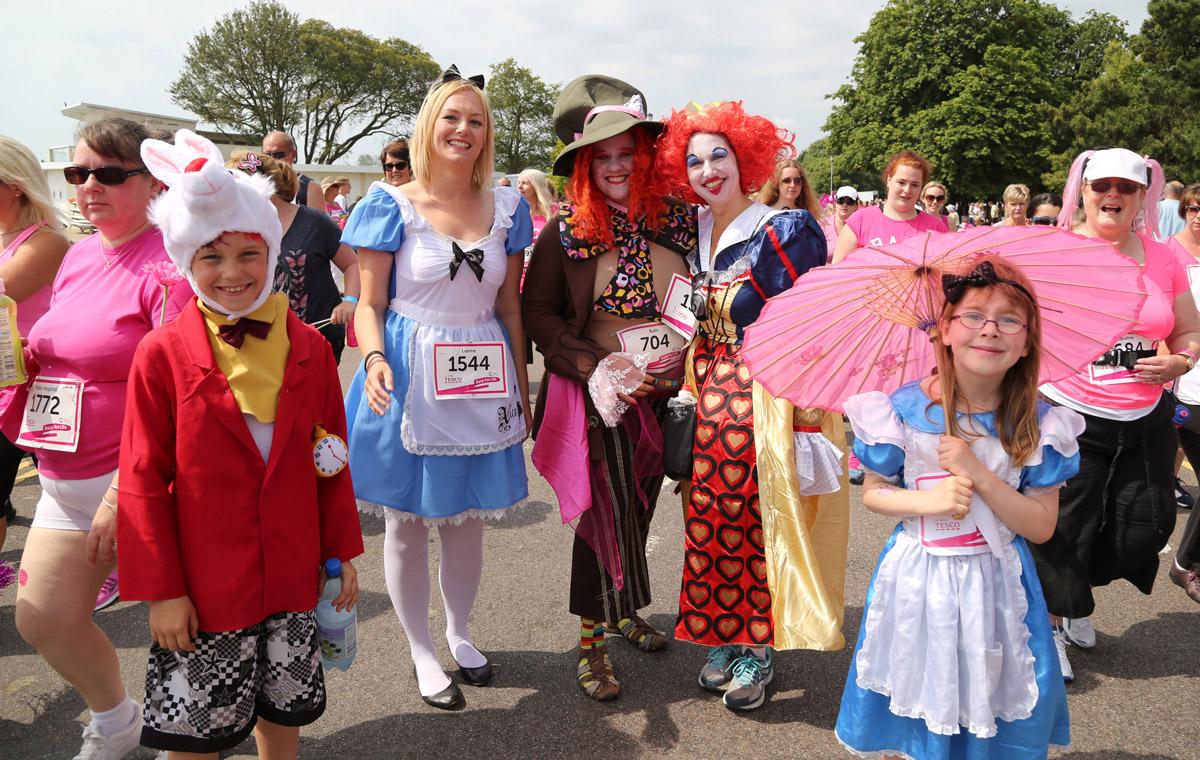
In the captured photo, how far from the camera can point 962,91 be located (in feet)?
99.2

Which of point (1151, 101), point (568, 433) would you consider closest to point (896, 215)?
point (568, 433)

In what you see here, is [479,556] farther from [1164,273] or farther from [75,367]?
[1164,273]

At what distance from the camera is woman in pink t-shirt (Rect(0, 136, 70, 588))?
105 inches

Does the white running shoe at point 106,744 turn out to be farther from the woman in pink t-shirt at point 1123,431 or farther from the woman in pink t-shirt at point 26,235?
the woman in pink t-shirt at point 1123,431

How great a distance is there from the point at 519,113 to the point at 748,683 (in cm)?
5810

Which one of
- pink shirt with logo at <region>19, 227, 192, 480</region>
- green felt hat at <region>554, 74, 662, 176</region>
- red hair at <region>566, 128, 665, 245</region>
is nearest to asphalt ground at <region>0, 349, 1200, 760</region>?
pink shirt with logo at <region>19, 227, 192, 480</region>

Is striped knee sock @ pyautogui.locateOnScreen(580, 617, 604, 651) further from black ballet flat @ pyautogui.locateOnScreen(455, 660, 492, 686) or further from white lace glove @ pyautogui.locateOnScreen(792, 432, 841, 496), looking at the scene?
white lace glove @ pyautogui.locateOnScreen(792, 432, 841, 496)

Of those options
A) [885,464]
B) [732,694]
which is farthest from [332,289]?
[885,464]

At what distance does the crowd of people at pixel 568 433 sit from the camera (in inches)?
73.2

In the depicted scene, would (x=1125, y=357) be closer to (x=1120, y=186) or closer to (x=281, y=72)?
(x=1120, y=186)

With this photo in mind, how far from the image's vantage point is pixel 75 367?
2.28 metres

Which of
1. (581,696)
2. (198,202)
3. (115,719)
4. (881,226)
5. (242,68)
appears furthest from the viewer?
(242,68)

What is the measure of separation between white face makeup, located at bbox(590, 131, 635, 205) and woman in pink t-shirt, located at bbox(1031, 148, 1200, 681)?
162 cm

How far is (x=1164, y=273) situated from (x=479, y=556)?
9.07 ft
